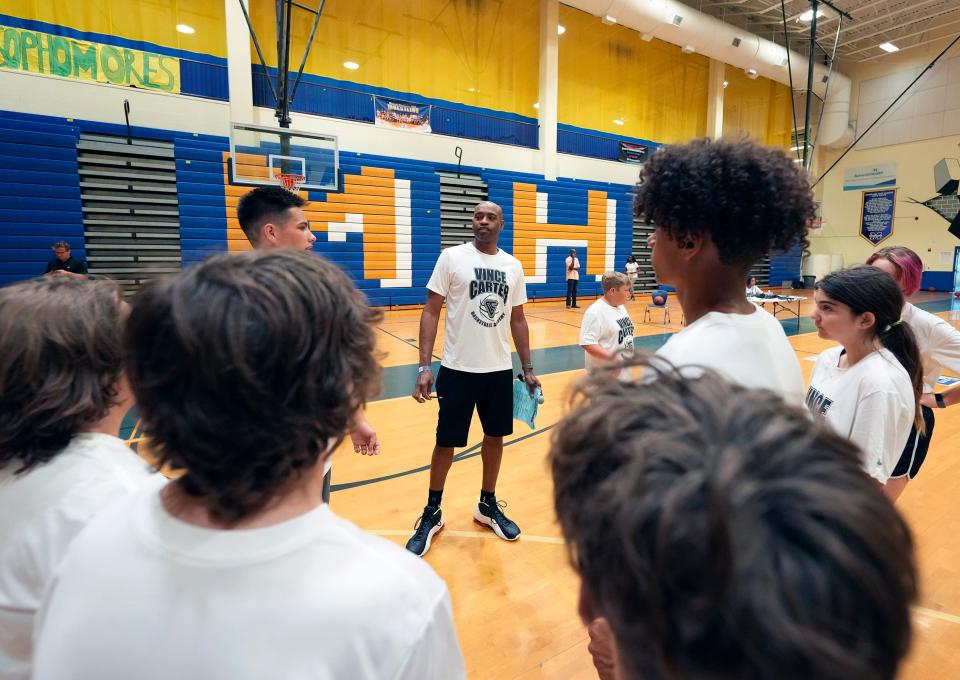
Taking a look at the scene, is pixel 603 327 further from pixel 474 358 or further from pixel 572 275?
pixel 572 275

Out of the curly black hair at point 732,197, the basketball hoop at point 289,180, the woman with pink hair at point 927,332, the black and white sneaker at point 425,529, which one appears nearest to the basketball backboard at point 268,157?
the basketball hoop at point 289,180

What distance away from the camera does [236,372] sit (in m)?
0.61

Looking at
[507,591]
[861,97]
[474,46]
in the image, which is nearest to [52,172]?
[474,46]

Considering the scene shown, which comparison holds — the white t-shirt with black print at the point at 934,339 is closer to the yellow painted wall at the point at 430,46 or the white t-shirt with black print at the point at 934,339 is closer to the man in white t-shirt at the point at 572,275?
the man in white t-shirt at the point at 572,275

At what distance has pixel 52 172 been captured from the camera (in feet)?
27.7

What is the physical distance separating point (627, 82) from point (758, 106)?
250 inches

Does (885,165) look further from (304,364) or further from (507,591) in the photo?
(304,364)

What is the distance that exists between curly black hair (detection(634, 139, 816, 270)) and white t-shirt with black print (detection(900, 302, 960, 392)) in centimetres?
183

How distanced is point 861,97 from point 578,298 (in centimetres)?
1363

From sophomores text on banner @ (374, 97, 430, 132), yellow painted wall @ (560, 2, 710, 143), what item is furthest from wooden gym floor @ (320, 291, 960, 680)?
yellow painted wall @ (560, 2, 710, 143)

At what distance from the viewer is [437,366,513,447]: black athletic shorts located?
2.81 m

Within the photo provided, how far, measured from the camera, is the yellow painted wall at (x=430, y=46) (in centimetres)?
1073

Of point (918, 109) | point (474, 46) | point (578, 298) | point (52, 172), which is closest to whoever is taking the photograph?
point (52, 172)

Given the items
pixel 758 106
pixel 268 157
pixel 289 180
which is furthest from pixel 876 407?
pixel 758 106
